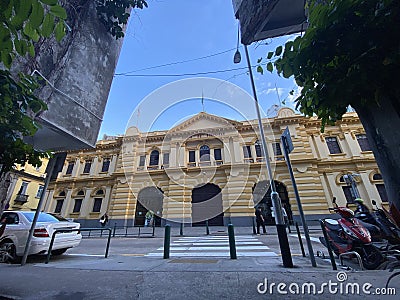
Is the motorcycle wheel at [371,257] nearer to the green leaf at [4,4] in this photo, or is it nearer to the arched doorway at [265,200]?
the green leaf at [4,4]

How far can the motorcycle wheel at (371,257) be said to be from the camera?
11.7ft

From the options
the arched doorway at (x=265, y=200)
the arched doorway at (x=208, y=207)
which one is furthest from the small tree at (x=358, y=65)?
the arched doorway at (x=208, y=207)

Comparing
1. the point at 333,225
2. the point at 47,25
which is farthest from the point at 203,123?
the point at 47,25

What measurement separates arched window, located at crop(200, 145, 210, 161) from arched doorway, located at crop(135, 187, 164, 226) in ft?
16.6

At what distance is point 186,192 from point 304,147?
11422 millimetres

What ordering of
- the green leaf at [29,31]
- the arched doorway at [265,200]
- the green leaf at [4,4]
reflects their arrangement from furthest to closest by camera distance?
the arched doorway at [265,200] → the green leaf at [29,31] → the green leaf at [4,4]

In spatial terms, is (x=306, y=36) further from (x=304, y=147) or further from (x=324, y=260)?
(x=304, y=147)

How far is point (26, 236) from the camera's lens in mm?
5012

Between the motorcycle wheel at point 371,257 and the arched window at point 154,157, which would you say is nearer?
the motorcycle wheel at point 371,257

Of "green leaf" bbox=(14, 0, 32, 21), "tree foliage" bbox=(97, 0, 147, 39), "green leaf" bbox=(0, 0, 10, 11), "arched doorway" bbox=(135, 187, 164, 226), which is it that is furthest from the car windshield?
"arched doorway" bbox=(135, 187, 164, 226)

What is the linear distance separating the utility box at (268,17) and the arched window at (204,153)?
13867 millimetres

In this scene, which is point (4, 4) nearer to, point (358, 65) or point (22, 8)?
point (22, 8)

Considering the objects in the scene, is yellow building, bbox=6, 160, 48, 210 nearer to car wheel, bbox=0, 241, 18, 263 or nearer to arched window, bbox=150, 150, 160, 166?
arched window, bbox=150, 150, 160, 166

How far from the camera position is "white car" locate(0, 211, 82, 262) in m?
4.95
